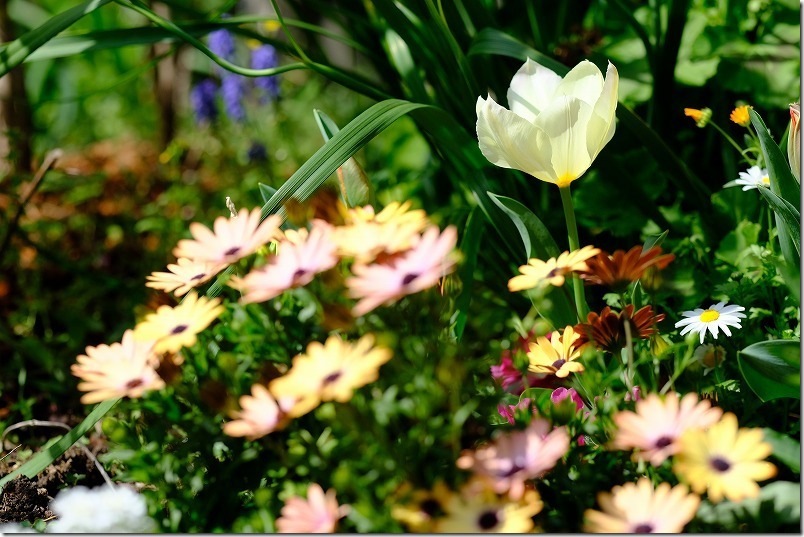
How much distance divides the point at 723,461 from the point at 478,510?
0.21m

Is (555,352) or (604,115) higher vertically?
(604,115)

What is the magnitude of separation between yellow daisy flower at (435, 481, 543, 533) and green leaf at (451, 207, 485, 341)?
42cm

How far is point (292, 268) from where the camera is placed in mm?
771

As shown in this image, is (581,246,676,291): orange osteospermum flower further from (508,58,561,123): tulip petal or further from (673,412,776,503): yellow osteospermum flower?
(508,58,561,123): tulip petal

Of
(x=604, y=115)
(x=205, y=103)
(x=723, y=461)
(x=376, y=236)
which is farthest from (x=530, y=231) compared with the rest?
(x=205, y=103)

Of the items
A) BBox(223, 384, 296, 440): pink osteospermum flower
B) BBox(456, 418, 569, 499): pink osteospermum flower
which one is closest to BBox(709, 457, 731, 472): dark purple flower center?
BBox(456, 418, 569, 499): pink osteospermum flower

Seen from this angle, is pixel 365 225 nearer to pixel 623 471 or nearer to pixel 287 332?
pixel 287 332

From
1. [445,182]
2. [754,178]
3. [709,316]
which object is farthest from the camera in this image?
[445,182]

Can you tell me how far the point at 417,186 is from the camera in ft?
6.03

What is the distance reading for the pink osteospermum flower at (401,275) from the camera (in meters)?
0.71

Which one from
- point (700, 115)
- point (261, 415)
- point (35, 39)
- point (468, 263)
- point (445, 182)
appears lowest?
point (445, 182)

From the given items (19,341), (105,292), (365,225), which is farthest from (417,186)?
(365,225)

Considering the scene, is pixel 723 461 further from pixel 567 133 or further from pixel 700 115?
pixel 700 115

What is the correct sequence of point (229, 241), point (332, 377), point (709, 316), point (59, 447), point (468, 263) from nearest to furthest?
1. point (332, 377)
2. point (229, 241)
3. point (59, 447)
4. point (709, 316)
5. point (468, 263)
